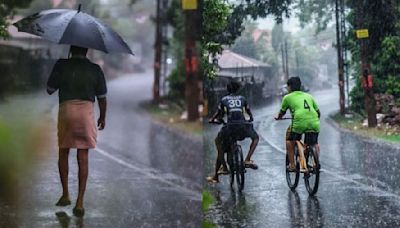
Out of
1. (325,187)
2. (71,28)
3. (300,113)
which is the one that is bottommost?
(325,187)

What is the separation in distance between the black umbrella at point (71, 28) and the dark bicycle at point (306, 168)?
3.18 ft

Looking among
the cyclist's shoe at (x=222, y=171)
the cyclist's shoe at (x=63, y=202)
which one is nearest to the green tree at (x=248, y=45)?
the cyclist's shoe at (x=222, y=171)

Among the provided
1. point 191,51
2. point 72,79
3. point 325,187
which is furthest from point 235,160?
point 72,79

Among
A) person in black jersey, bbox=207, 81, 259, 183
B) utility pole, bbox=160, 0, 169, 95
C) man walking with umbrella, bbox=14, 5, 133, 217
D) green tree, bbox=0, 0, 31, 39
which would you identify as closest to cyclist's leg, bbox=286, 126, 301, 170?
person in black jersey, bbox=207, 81, 259, 183

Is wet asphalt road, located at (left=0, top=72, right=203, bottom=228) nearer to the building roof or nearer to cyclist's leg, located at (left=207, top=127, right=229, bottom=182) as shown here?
cyclist's leg, located at (left=207, top=127, right=229, bottom=182)

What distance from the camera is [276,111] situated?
1996mm

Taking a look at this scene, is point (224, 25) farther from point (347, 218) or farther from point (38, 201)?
point (38, 201)

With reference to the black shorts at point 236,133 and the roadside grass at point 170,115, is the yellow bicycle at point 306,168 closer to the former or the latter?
the black shorts at point 236,133

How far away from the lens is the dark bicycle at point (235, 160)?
2039mm

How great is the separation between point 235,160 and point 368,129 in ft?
1.94

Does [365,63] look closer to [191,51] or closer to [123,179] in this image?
[191,51]

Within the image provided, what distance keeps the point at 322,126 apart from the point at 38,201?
137 centimetres

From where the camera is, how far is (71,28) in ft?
6.77

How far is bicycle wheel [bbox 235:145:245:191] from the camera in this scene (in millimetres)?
2037
